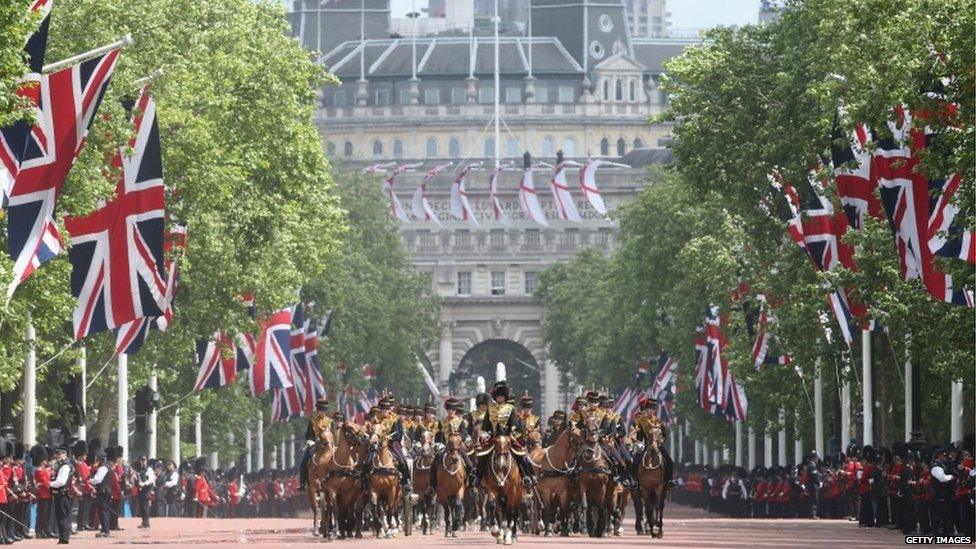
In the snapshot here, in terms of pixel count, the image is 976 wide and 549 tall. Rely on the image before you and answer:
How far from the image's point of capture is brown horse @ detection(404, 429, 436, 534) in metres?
61.0

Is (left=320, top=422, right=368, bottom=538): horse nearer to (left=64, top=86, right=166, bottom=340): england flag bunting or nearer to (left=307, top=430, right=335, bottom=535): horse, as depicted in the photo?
(left=307, top=430, right=335, bottom=535): horse

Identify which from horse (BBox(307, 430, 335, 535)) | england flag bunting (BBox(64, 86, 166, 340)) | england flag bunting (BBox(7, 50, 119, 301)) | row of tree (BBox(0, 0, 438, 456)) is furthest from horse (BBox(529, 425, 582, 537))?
england flag bunting (BBox(7, 50, 119, 301))

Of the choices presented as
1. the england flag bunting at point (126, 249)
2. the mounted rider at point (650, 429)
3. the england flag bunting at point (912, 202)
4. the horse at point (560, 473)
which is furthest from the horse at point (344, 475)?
the england flag bunting at point (912, 202)

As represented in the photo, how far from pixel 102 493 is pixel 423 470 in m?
6.65

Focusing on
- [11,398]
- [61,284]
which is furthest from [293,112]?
[61,284]

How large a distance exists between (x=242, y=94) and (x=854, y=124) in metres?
24.4

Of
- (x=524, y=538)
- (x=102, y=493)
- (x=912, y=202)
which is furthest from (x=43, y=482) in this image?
(x=912, y=202)

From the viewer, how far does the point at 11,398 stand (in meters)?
67.7

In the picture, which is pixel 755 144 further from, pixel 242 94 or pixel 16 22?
pixel 16 22

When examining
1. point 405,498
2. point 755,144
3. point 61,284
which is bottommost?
point 405,498

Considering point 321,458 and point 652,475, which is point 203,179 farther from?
point 652,475

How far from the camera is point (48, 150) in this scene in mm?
49250

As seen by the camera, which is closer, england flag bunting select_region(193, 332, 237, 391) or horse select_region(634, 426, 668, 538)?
horse select_region(634, 426, 668, 538)
